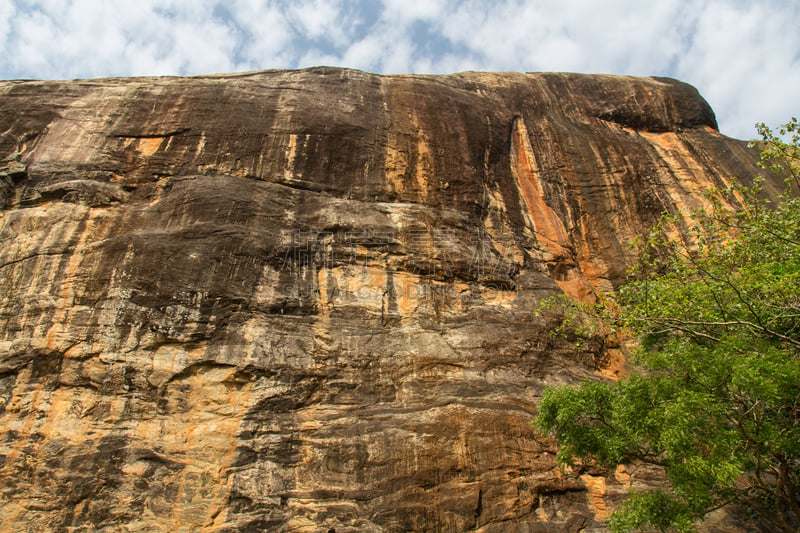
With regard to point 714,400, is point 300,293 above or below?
above

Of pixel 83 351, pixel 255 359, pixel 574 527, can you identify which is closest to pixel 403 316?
pixel 255 359

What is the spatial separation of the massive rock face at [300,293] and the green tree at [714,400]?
2.05m

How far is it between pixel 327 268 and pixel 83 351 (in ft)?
15.6

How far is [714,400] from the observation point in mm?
7387

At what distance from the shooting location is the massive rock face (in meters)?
8.90

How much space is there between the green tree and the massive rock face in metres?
2.05

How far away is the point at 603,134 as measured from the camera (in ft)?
57.8

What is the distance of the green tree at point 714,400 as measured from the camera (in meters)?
7.06

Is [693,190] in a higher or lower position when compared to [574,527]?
higher

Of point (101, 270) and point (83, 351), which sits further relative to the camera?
point (101, 270)

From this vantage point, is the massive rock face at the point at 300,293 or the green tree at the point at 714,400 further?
the massive rock face at the point at 300,293

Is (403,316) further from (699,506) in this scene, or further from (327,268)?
(699,506)

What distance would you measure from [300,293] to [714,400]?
7.43m

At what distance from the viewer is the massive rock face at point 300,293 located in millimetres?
8898
